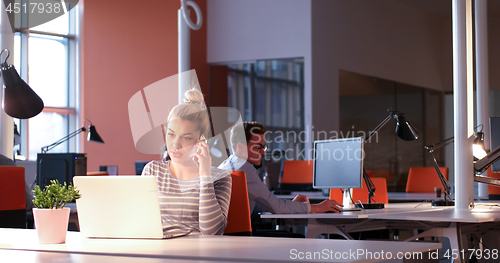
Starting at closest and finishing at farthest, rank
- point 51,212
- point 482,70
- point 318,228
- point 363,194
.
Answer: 1. point 51,212
2. point 318,228
3. point 363,194
4. point 482,70

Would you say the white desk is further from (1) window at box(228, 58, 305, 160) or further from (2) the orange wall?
(2) the orange wall

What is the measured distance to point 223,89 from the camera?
8.77m

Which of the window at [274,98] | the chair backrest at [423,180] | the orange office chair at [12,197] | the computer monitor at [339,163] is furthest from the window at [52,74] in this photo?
the computer monitor at [339,163]

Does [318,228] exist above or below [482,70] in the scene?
below

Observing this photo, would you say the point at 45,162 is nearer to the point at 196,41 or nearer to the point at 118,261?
the point at 118,261

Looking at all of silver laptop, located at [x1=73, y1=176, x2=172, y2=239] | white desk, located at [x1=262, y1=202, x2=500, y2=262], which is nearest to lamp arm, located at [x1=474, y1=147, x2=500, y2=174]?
white desk, located at [x1=262, y1=202, x2=500, y2=262]

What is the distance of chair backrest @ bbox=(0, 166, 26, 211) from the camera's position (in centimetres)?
300

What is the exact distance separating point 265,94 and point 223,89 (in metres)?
0.76

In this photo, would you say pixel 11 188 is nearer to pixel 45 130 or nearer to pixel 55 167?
pixel 55 167

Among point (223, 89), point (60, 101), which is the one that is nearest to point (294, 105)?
point (223, 89)

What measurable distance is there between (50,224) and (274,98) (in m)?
6.88

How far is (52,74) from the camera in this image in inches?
321

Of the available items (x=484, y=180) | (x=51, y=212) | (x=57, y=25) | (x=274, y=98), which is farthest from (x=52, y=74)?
(x=51, y=212)

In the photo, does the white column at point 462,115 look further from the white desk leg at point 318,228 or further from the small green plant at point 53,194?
the small green plant at point 53,194
